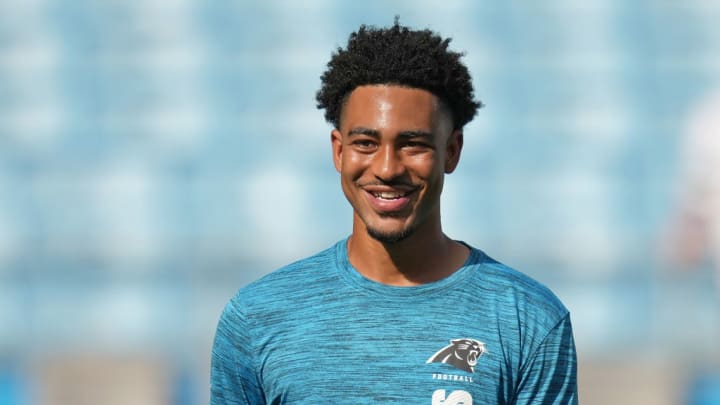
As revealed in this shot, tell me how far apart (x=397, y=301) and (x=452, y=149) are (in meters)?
0.38

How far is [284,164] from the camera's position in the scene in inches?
370

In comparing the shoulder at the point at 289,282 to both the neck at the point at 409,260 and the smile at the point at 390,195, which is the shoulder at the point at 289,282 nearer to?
the neck at the point at 409,260

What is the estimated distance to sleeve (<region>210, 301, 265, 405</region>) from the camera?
2900mm

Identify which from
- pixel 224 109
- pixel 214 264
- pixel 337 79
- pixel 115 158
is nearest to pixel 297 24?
pixel 224 109

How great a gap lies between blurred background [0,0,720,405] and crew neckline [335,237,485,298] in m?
4.47

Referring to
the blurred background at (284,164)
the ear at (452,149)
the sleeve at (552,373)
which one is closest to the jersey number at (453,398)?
the sleeve at (552,373)

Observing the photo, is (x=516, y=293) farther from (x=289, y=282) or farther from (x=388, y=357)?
(x=289, y=282)

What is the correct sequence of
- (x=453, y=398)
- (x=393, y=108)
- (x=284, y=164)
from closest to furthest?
(x=453, y=398) → (x=393, y=108) → (x=284, y=164)

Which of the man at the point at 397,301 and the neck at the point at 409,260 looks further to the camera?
the neck at the point at 409,260

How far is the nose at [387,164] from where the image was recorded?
274 centimetres

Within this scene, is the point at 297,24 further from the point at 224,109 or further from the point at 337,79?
the point at 337,79

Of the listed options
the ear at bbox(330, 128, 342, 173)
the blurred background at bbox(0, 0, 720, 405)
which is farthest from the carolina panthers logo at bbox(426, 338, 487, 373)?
the blurred background at bbox(0, 0, 720, 405)

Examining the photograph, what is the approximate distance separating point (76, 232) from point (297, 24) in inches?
94.5

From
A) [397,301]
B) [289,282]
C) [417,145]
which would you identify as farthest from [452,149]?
[289,282]
